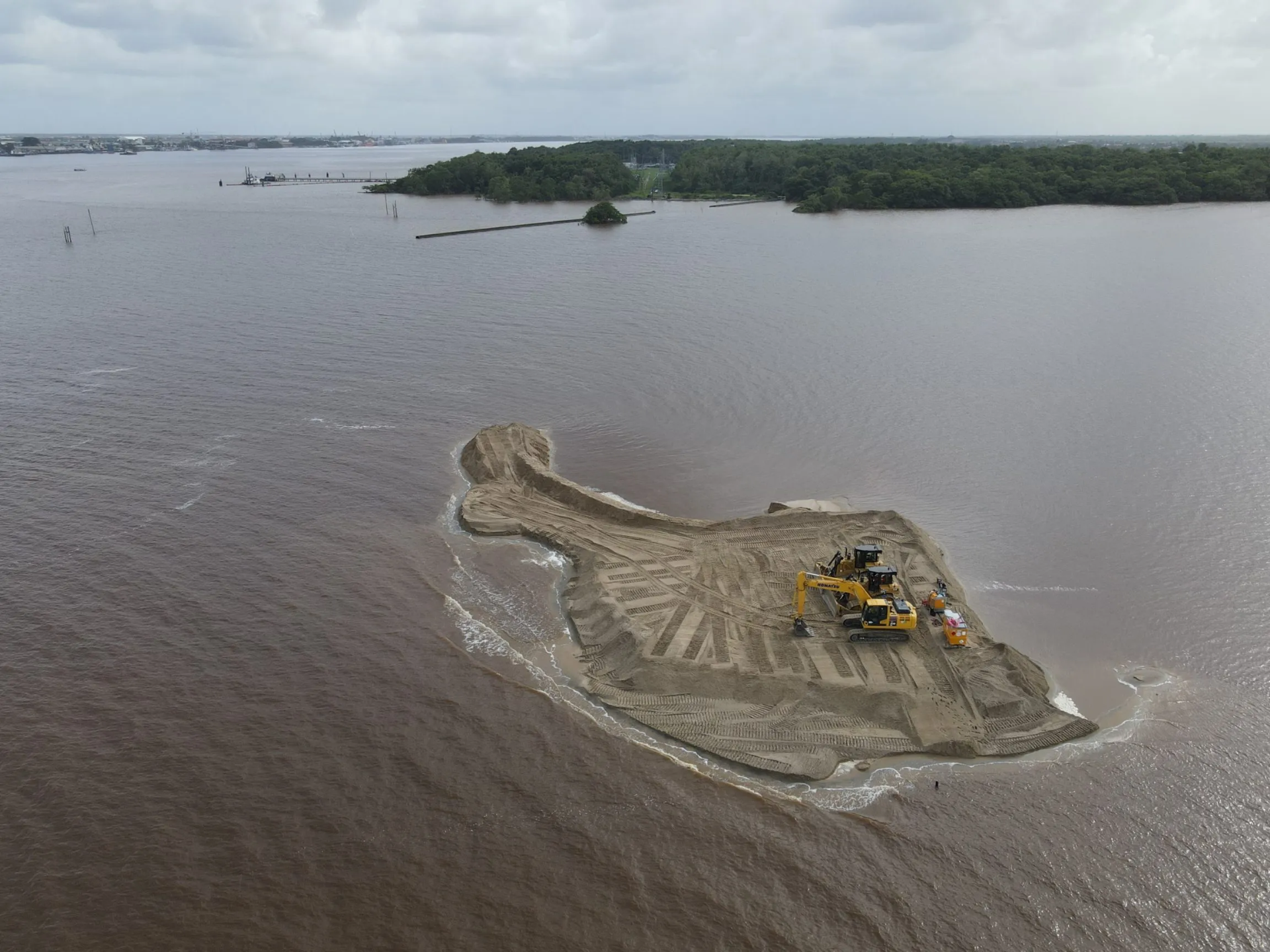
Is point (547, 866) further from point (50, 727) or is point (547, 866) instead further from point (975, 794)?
point (50, 727)

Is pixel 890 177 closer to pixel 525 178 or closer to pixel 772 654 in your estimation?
pixel 525 178

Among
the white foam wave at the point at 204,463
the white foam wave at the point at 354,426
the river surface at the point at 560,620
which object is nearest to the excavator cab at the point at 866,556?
the river surface at the point at 560,620

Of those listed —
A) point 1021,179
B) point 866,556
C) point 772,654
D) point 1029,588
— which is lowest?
point 1029,588

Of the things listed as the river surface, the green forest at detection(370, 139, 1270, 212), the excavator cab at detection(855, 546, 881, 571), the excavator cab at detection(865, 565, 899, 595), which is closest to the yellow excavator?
the excavator cab at detection(865, 565, 899, 595)

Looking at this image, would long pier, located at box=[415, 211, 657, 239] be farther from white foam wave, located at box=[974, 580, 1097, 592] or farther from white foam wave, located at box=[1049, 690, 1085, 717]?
white foam wave, located at box=[1049, 690, 1085, 717]

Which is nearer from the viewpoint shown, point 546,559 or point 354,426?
point 546,559

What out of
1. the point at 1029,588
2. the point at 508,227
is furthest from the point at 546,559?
the point at 508,227
